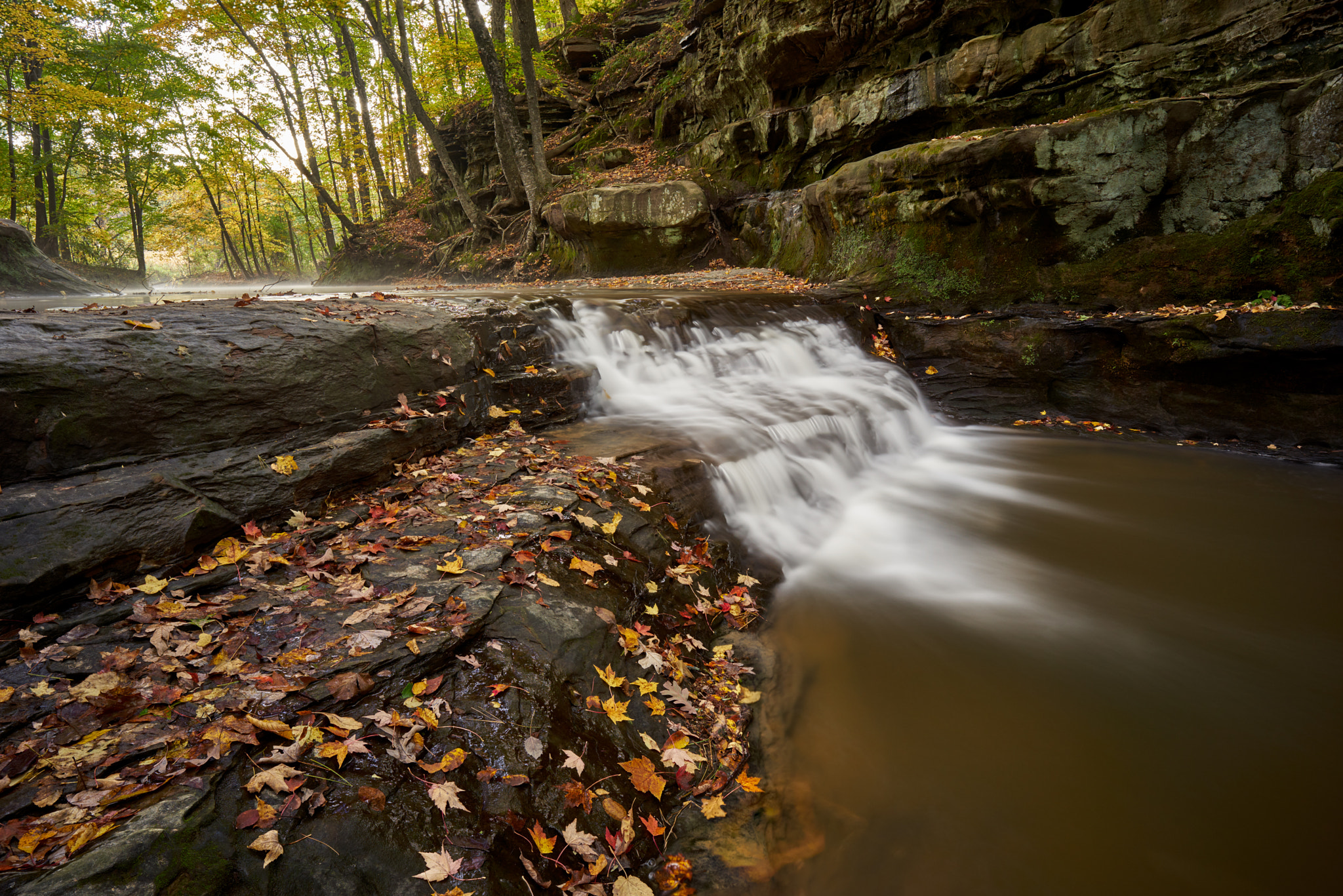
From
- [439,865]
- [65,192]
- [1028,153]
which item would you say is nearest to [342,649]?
[439,865]

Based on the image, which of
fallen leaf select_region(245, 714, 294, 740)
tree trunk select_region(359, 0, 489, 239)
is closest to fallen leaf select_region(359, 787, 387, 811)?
fallen leaf select_region(245, 714, 294, 740)

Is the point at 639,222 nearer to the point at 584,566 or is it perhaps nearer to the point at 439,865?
the point at 584,566

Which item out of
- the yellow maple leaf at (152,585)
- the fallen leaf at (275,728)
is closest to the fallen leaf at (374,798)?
the fallen leaf at (275,728)

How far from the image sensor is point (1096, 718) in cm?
304

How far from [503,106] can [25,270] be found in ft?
41.8

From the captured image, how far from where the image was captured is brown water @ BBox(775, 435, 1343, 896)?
90.6 inches

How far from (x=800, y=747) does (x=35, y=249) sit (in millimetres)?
22114

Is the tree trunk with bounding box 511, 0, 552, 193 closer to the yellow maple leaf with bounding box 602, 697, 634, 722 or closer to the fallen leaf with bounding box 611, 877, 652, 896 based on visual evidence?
the yellow maple leaf with bounding box 602, 697, 634, 722

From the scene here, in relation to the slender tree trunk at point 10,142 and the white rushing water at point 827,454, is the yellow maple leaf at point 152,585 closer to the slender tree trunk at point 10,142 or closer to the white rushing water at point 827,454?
the white rushing water at point 827,454

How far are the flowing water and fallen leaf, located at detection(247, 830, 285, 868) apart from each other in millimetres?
1794

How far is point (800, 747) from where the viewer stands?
9.45 ft

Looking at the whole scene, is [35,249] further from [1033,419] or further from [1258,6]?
[1258,6]

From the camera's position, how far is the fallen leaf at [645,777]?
8.01 feet

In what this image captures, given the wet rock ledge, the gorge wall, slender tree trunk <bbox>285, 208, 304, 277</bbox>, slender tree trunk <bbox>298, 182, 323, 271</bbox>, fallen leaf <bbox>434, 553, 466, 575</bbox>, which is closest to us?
the wet rock ledge
